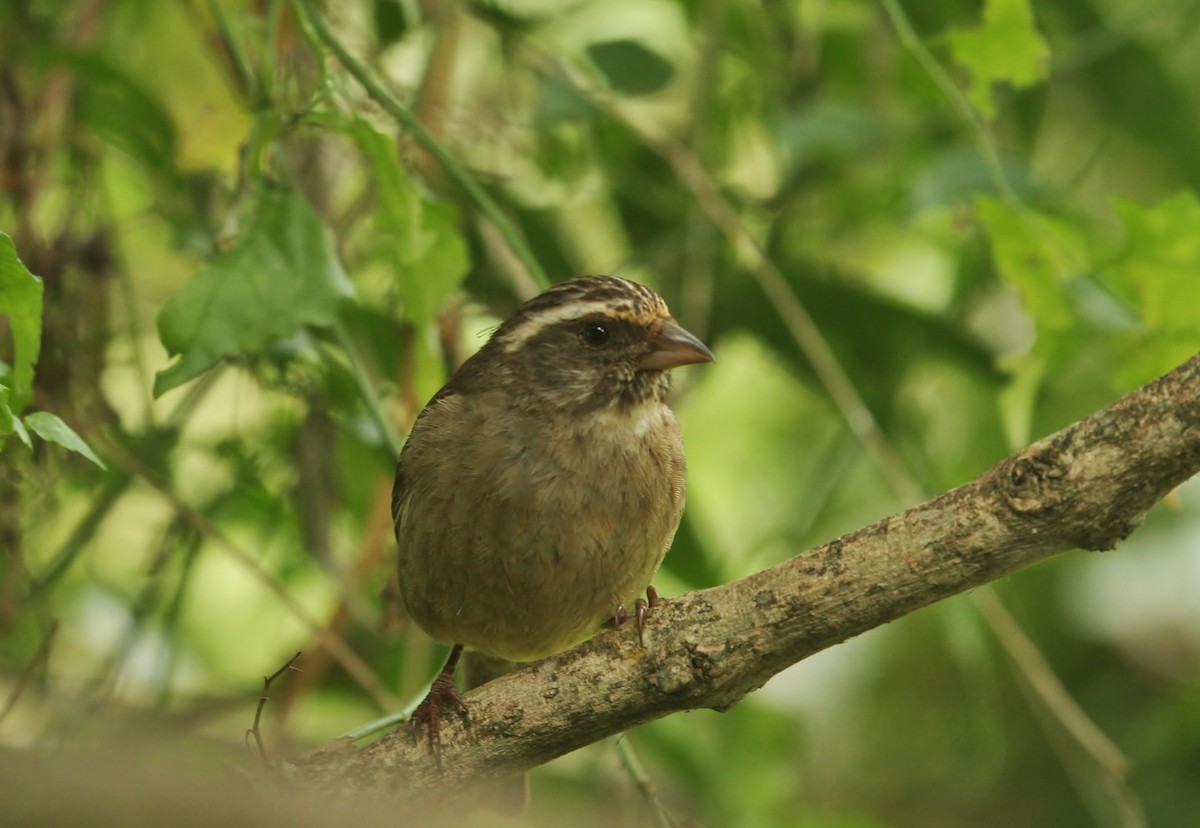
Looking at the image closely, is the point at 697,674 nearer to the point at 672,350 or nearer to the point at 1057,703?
the point at 672,350

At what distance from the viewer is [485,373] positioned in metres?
4.58

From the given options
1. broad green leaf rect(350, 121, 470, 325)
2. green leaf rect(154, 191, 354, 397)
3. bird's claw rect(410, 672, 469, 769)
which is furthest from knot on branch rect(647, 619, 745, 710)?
broad green leaf rect(350, 121, 470, 325)

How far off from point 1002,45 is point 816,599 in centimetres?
204

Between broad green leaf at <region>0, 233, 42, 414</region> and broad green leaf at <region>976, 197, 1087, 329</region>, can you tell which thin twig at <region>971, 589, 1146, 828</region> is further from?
broad green leaf at <region>0, 233, 42, 414</region>

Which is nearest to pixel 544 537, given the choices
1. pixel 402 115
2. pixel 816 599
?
pixel 402 115

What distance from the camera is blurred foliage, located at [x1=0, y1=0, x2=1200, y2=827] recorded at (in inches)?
170

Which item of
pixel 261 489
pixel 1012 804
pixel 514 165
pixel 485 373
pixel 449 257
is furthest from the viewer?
pixel 1012 804

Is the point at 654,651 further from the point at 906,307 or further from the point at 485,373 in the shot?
the point at 906,307

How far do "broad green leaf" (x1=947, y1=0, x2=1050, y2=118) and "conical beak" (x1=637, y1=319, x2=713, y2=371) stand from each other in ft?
3.51

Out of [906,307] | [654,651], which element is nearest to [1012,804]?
[906,307]

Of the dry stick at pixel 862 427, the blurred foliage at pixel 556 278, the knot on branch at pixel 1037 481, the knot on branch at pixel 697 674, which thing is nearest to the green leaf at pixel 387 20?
the blurred foliage at pixel 556 278

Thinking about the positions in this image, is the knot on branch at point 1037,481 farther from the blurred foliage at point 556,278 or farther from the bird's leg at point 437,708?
the blurred foliage at point 556,278

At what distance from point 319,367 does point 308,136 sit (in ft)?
2.78

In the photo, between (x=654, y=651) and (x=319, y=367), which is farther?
(x=319, y=367)
